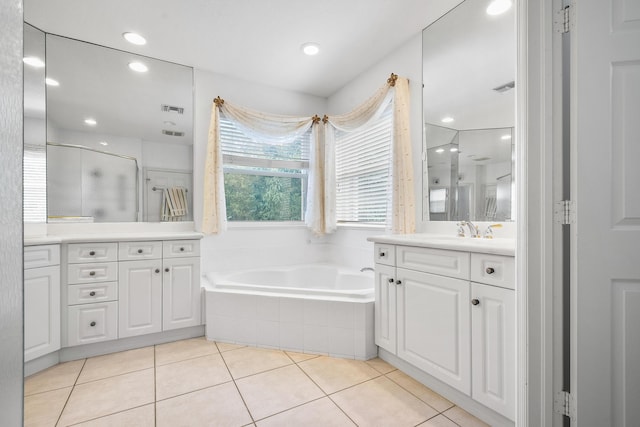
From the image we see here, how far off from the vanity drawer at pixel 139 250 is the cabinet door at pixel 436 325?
1.96 m

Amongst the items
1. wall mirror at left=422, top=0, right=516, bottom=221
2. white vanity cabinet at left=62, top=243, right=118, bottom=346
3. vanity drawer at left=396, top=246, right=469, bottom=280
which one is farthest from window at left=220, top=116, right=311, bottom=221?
vanity drawer at left=396, top=246, right=469, bottom=280

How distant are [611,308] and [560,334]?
0.65 ft

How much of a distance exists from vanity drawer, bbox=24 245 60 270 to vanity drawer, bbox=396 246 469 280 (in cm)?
244

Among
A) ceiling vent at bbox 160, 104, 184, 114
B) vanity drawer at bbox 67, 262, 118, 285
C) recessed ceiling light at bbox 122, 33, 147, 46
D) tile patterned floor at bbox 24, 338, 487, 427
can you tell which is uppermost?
recessed ceiling light at bbox 122, 33, 147, 46

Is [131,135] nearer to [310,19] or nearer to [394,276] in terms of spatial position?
[310,19]

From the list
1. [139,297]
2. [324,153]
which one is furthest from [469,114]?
[139,297]

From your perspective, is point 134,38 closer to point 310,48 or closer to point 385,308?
point 310,48

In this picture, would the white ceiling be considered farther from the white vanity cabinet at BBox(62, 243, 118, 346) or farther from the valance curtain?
the white vanity cabinet at BBox(62, 243, 118, 346)

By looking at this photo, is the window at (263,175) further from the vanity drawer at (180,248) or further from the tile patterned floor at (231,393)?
the tile patterned floor at (231,393)

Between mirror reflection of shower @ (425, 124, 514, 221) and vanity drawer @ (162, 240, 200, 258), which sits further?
vanity drawer @ (162, 240, 200, 258)

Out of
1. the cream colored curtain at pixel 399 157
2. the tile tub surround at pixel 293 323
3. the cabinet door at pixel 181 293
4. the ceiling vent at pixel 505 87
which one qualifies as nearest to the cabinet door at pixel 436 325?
the tile tub surround at pixel 293 323

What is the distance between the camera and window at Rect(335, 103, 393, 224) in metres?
2.93

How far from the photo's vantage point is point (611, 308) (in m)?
1.04

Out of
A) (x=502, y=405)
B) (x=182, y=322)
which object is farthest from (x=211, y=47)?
(x=502, y=405)
